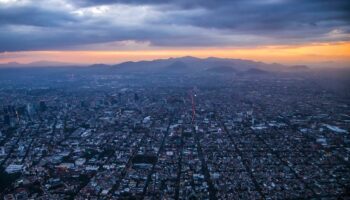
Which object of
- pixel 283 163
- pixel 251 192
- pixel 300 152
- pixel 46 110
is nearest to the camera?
pixel 251 192

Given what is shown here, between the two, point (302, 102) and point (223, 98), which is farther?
point (223, 98)

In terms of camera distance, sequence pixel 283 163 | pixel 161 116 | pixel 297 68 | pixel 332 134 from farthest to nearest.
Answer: pixel 297 68 < pixel 161 116 < pixel 332 134 < pixel 283 163

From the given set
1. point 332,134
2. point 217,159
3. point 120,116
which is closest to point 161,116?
point 120,116

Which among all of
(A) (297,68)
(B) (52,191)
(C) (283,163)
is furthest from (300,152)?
(A) (297,68)

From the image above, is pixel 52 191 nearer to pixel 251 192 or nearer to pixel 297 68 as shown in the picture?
pixel 251 192

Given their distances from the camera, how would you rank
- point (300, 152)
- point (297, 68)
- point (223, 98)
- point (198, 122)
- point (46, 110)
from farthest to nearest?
point (297, 68), point (223, 98), point (46, 110), point (198, 122), point (300, 152)

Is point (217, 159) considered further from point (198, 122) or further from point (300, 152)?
point (198, 122)
